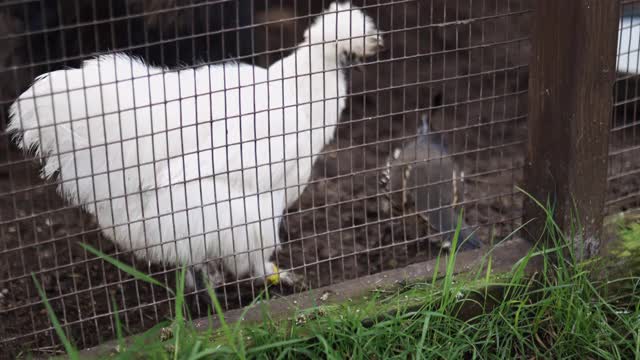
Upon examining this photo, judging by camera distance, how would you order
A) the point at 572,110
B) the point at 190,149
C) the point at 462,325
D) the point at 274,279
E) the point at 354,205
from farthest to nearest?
the point at 354,205 < the point at 274,279 < the point at 190,149 < the point at 572,110 < the point at 462,325

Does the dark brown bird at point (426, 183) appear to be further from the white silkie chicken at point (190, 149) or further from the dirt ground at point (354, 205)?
the white silkie chicken at point (190, 149)

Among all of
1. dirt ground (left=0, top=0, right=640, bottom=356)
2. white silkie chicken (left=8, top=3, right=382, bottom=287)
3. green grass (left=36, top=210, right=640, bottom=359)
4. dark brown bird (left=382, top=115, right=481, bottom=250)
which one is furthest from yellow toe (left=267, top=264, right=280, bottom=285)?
green grass (left=36, top=210, right=640, bottom=359)

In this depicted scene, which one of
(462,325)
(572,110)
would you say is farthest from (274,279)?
(572,110)

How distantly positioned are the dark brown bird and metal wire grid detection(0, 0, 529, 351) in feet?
0.34

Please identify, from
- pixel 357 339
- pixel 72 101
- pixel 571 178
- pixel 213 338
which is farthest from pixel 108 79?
pixel 571 178

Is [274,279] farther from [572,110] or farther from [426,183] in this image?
[572,110]

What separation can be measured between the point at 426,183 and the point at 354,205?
1.95 ft

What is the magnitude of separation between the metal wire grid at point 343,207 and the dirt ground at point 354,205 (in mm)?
11

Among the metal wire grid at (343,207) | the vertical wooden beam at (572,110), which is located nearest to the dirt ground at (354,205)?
the metal wire grid at (343,207)

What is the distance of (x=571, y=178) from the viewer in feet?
10.2

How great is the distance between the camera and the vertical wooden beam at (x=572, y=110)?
9.61 ft

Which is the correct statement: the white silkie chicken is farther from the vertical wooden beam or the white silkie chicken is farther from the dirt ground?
the vertical wooden beam

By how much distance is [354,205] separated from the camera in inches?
192

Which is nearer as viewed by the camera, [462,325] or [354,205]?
[462,325]
